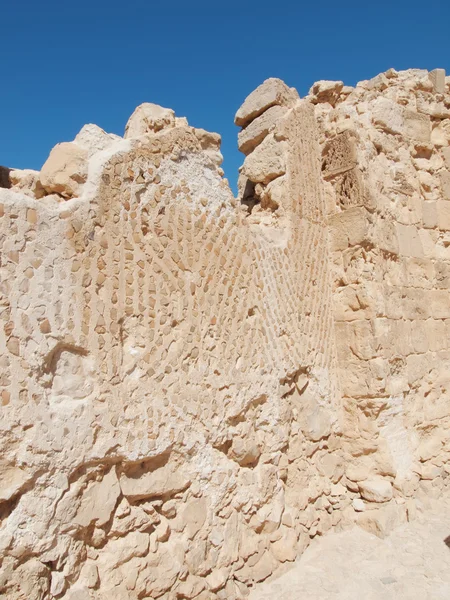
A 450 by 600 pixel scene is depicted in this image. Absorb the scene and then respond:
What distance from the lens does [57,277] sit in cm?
253

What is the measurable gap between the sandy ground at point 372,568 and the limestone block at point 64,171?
286 centimetres

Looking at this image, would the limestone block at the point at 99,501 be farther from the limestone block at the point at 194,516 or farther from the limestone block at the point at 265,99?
the limestone block at the point at 265,99

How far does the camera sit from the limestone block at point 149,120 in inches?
130

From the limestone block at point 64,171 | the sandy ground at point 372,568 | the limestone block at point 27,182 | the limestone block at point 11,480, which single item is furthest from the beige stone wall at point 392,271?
the limestone block at point 11,480

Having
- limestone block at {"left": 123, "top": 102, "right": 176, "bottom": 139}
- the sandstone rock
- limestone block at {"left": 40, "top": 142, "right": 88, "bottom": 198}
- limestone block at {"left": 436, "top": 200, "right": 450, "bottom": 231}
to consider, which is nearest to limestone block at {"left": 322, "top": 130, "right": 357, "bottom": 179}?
limestone block at {"left": 436, "top": 200, "right": 450, "bottom": 231}

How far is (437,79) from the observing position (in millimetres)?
5328

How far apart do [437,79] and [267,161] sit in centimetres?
250

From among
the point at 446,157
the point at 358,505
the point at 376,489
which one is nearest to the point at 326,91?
the point at 446,157

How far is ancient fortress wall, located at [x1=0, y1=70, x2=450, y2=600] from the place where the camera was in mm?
2453

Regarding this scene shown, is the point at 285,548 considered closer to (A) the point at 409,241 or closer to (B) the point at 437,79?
(A) the point at 409,241

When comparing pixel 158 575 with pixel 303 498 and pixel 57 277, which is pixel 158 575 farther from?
pixel 57 277

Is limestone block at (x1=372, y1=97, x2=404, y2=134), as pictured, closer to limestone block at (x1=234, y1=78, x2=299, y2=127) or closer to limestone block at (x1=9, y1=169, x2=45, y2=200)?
limestone block at (x1=234, y1=78, x2=299, y2=127)

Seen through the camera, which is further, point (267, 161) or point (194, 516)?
point (267, 161)

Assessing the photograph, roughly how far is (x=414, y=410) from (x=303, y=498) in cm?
159
